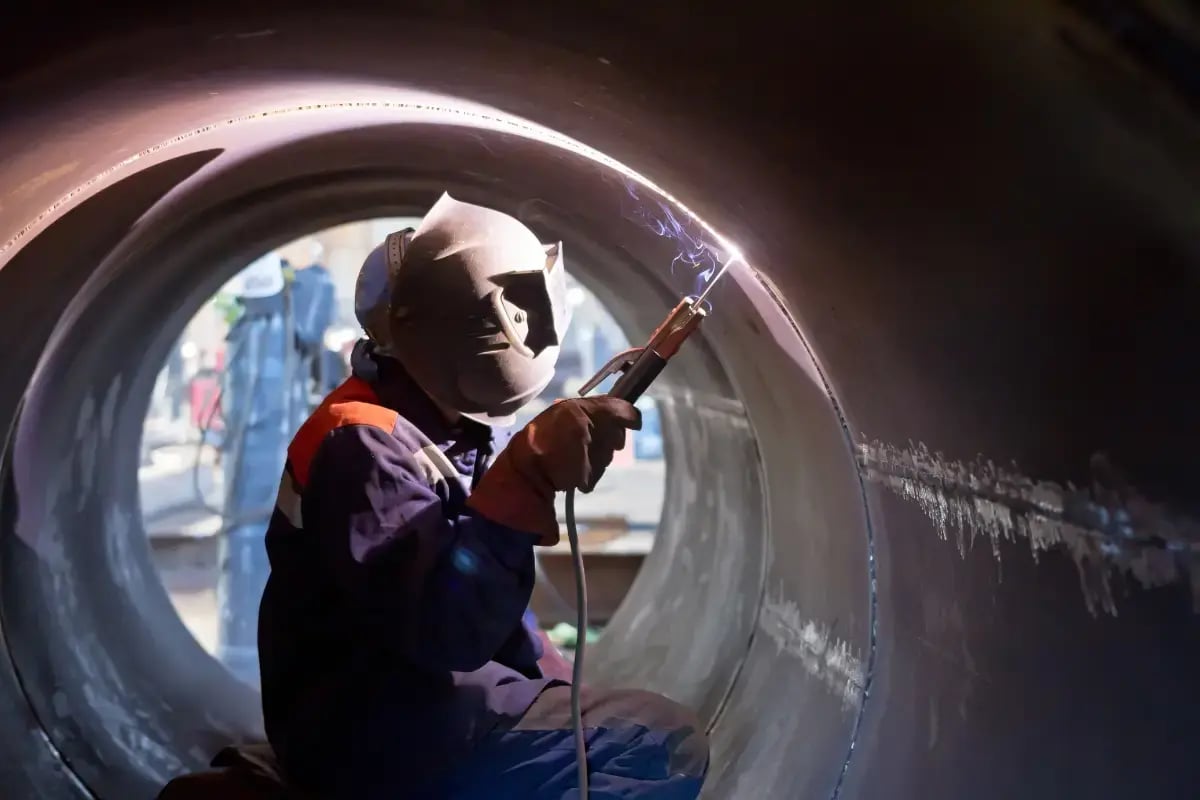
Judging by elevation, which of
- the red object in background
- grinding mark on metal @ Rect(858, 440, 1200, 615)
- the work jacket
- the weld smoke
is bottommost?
the work jacket

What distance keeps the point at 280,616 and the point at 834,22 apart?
925 millimetres

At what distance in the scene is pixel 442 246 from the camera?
47.1 inches

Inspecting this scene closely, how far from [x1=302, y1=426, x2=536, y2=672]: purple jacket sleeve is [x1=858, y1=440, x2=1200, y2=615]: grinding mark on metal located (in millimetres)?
423

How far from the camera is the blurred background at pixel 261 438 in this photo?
8.89ft

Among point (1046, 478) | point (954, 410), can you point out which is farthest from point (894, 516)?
point (1046, 478)

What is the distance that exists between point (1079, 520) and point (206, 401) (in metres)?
2.74

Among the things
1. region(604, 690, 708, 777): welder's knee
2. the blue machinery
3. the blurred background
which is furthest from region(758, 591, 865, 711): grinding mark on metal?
the blue machinery

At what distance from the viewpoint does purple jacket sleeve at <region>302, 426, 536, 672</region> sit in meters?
1.09

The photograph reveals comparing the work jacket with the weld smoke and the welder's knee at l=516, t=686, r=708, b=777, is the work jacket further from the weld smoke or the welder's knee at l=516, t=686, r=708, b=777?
the weld smoke

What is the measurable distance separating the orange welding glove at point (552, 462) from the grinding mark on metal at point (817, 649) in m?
0.45

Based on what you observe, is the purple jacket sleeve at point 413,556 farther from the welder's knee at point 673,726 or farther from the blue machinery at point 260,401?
the blue machinery at point 260,401

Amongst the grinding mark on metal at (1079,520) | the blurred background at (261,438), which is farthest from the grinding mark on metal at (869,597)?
the blurred background at (261,438)

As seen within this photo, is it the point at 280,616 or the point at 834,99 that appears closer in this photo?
the point at 834,99

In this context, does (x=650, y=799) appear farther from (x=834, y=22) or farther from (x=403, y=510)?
(x=834, y=22)
